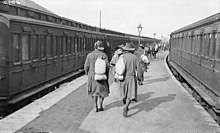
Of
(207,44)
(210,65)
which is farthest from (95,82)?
(207,44)

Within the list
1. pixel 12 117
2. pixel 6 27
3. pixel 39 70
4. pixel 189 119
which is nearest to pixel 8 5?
pixel 6 27

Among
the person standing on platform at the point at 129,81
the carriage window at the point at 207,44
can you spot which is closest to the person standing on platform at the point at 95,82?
the person standing on platform at the point at 129,81

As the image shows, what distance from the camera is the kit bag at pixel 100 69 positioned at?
7.28m

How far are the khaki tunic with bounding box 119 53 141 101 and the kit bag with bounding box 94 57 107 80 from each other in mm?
524

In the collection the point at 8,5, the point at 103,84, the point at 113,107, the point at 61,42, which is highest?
the point at 8,5

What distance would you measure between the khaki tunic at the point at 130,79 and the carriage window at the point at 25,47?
338 cm

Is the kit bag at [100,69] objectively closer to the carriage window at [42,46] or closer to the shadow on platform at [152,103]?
the shadow on platform at [152,103]

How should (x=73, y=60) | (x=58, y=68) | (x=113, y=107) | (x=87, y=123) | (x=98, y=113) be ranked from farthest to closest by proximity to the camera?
(x=73, y=60)
(x=58, y=68)
(x=113, y=107)
(x=98, y=113)
(x=87, y=123)

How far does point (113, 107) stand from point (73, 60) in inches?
345

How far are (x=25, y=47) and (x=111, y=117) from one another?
12.3 feet

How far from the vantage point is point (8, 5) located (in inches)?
341

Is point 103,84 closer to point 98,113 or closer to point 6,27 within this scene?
point 98,113

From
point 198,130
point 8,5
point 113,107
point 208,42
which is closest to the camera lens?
point 198,130

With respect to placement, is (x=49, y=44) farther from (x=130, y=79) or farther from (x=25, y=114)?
(x=130, y=79)
